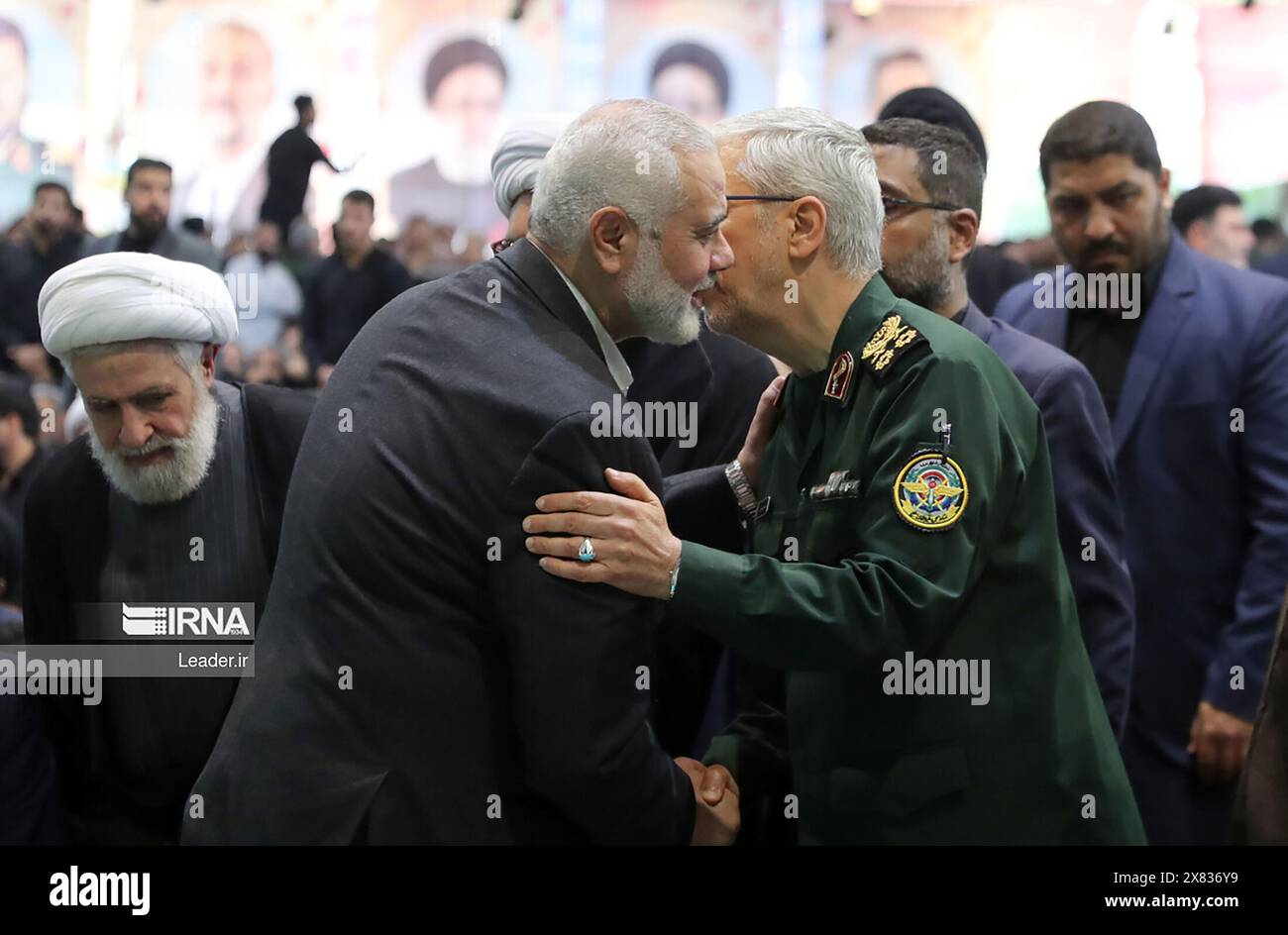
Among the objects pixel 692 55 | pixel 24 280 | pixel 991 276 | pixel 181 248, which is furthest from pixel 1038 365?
pixel 692 55

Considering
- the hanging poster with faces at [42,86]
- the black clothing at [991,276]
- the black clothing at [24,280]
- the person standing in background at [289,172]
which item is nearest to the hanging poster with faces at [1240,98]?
the black clothing at [991,276]

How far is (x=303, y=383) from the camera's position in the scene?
19.5 feet

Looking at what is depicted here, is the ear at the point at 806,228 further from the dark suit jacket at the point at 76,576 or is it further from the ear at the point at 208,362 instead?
the ear at the point at 208,362

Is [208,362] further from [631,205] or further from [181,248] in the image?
[181,248]

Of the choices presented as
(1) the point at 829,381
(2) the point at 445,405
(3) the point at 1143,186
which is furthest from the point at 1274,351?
(2) the point at 445,405

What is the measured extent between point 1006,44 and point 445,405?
11245mm

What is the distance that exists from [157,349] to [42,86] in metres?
7.31

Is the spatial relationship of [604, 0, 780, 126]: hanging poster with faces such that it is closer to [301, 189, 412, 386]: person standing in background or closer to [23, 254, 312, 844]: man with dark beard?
[301, 189, 412, 386]: person standing in background

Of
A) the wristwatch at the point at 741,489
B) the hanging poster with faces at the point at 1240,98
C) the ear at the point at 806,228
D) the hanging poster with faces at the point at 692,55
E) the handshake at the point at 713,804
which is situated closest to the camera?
the ear at the point at 806,228

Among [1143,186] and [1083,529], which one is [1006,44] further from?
[1083,529]

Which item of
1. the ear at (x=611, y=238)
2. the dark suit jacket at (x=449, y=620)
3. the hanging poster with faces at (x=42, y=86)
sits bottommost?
the dark suit jacket at (x=449, y=620)

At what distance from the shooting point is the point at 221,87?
1048 centimetres

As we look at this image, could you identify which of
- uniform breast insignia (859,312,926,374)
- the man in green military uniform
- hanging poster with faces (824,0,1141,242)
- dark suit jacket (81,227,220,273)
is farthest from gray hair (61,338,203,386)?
hanging poster with faces (824,0,1141,242)

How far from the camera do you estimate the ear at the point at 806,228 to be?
7.57 feet
